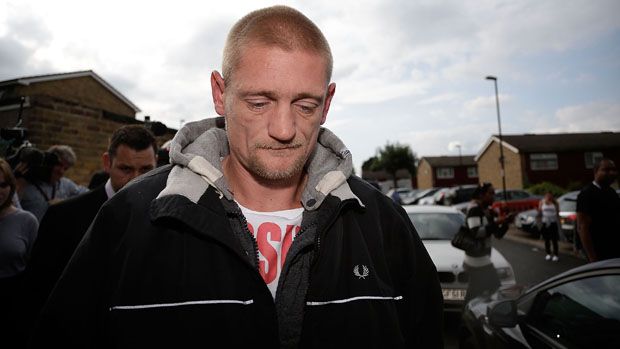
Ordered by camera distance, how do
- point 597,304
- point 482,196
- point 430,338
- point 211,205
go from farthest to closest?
point 482,196 → point 597,304 → point 430,338 → point 211,205

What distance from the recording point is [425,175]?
2384 inches

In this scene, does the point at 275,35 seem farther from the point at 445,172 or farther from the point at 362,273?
the point at 445,172

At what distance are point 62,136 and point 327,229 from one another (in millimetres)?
5626

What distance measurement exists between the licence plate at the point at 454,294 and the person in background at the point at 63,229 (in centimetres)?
467

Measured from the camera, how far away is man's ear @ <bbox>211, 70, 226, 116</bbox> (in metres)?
1.72

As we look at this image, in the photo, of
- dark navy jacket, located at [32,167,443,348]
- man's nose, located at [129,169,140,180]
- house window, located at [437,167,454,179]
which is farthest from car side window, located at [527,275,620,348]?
house window, located at [437,167,454,179]

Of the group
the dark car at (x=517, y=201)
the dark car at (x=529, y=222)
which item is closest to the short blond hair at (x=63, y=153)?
the dark car at (x=529, y=222)

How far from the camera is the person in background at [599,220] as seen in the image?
5098 millimetres

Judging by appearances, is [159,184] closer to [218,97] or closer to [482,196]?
[218,97]

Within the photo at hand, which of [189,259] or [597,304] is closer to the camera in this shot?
[189,259]

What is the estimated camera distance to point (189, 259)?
144cm

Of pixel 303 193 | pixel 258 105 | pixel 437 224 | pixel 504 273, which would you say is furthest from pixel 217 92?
pixel 437 224

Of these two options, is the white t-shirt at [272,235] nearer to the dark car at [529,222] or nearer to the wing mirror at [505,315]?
the wing mirror at [505,315]

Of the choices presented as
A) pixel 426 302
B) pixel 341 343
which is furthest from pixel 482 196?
pixel 341 343
